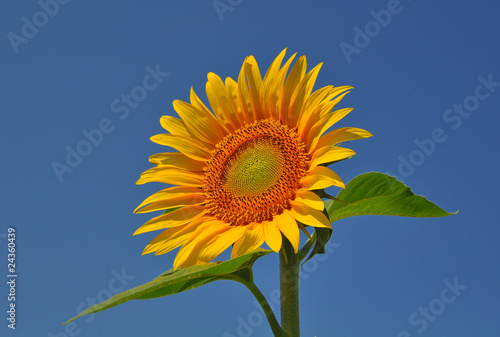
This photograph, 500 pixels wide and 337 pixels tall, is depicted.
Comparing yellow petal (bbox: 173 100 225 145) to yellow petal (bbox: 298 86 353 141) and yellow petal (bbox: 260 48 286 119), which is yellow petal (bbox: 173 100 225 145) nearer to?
yellow petal (bbox: 260 48 286 119)

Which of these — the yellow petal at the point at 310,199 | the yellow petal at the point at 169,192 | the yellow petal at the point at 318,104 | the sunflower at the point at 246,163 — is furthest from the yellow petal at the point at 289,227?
the yellow petal at the point at 169,192

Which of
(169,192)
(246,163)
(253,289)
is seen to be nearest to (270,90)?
(246,163)

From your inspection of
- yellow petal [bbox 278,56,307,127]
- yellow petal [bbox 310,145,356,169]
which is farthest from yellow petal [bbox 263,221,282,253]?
yellow petal [bbox 278,56,307,127]

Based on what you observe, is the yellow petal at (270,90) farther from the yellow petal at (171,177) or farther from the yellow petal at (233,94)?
the yellow petal at (171,177)

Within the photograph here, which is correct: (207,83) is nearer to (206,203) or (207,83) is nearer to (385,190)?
(206,203)

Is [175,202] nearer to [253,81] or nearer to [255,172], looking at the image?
[255,172]

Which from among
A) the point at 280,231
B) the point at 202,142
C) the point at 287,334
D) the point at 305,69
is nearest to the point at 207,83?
the point at 202,142

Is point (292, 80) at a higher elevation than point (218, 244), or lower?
higher

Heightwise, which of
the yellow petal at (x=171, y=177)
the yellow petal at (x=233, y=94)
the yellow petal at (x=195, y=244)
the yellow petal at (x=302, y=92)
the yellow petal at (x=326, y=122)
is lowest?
the yellow petal at (x=195, y=244)
